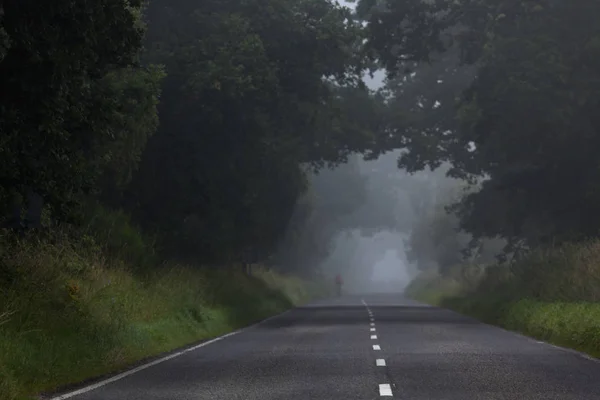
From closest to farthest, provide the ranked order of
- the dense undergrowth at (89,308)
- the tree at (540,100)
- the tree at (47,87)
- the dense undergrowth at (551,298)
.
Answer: the dense undergrowth at (89,308) → the tree at (47,87) → the dense undergrowth at (551,298) → the tree at (540,100)

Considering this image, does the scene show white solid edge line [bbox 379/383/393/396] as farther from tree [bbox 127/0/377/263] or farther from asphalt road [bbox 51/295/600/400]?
tree [bbox 127/0/377/263]

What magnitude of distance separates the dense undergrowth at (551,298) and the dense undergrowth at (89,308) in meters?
8.13

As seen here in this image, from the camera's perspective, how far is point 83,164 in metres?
17.8

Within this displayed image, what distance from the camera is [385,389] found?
13930mm

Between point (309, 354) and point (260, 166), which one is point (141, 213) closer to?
point (260, 166)

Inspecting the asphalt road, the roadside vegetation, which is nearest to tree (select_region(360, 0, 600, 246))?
the roadside vegetation

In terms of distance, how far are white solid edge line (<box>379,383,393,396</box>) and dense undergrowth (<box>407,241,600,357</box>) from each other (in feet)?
23.8

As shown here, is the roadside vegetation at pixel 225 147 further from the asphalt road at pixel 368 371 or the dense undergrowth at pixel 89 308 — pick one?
the asphalt road at pixel 368 371

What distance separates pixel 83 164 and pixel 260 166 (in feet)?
78.9

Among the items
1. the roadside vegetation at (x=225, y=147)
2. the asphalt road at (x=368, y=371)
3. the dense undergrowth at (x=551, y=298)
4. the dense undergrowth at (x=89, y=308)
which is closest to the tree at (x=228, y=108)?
the roadside vegetation at (x=225, y=147)

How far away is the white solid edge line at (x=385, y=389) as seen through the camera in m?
13.5

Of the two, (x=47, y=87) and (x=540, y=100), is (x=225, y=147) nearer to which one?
(x=540, y=100)

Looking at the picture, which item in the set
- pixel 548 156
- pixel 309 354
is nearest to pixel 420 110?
pixel 548 156

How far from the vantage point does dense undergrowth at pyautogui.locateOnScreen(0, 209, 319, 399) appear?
50.7ft
